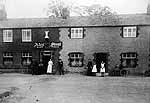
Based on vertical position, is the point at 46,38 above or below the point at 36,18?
below

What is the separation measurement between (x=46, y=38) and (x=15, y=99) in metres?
13.7

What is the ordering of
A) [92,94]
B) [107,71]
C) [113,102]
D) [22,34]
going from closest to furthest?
1. [113,102]
2. [92,94]
3. [107,71]
4. [22,34]

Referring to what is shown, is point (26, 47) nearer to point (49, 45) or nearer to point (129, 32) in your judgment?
point (49, 45)

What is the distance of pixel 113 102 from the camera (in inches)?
383

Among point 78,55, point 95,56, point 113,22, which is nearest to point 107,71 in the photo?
point 95,56

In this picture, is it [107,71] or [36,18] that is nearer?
[107,71]

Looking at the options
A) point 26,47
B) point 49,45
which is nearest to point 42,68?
point 49,45

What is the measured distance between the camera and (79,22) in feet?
77.6

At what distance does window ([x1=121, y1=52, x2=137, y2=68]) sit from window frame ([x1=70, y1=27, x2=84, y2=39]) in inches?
190

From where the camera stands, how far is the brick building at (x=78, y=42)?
2219 cm

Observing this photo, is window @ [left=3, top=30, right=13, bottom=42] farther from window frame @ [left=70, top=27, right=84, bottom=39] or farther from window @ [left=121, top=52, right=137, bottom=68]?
window @ [left=121, top=52, right=137, bottom=68]

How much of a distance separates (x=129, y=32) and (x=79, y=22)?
5.40 meters

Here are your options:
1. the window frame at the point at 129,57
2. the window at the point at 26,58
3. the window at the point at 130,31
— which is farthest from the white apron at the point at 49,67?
the window at the point at 130,31

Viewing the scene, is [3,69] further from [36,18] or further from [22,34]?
[36,18]
